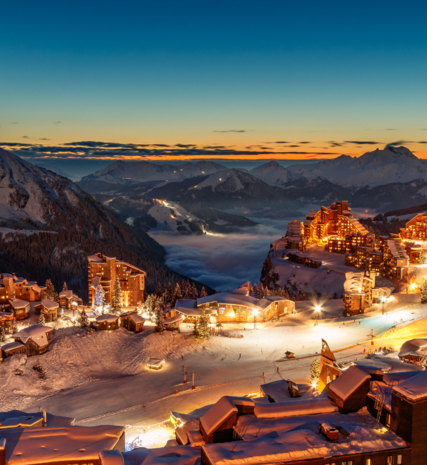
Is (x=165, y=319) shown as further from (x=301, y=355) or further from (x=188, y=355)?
(x=301, y=355)

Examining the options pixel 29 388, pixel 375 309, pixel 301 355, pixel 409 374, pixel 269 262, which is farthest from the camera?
pixel 269 262

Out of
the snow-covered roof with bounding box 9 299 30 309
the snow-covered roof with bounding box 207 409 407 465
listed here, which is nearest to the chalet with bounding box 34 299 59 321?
the snow-covered roof with bounding box 9 299 30 309

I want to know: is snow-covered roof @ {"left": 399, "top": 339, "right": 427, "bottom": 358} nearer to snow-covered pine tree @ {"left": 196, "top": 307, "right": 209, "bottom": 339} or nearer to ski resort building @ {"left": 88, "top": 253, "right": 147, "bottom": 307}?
snow-covered pine tree @ {"left": 196, "top": 307, "right": 209, "bottom": 339}

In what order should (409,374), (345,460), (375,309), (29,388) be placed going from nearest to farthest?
(345,460) → (409,374) → (29,388) → (375,309)

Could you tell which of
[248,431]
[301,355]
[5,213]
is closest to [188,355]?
[301,355]

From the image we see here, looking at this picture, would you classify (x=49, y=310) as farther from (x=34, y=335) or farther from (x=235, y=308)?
(x=235, y=308)

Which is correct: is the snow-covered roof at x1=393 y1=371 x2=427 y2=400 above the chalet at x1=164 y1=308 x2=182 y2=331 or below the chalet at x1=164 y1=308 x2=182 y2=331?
above

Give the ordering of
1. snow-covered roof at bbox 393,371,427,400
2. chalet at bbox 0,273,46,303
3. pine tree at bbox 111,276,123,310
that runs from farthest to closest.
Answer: pine tree at bbox 111,276,123,310
chalet at bbox 0,273,46,303
snow-covered roof at bbox 393,371,427,400
